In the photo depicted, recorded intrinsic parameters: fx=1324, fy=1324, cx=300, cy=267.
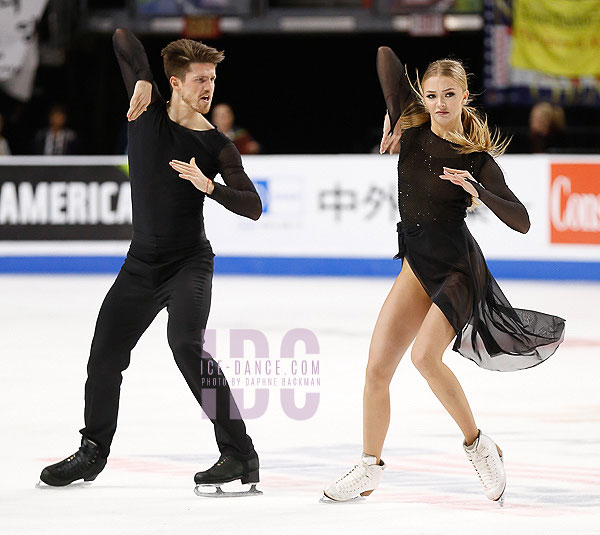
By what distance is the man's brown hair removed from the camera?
4.43 m

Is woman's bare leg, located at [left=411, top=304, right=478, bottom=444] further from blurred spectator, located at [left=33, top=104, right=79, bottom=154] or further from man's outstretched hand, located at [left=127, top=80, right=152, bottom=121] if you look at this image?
blurred spectator, located at [left=33, top=104, right=79, bottom=154]

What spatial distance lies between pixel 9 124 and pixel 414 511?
13.5 metres

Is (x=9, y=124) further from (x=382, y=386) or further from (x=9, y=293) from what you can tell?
(x=382, y=386)

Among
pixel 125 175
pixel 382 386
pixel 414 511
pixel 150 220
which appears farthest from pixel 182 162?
pixel 125 175

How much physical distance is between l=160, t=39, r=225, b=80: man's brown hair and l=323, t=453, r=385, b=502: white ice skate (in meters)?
1.43

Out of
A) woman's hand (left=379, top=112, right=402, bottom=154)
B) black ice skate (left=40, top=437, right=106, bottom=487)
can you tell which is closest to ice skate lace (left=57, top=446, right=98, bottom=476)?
black ice skate (left=40, top=437, right=106, bottom=487)

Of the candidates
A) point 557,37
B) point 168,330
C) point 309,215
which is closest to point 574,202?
point 309,215

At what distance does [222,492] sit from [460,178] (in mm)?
1326

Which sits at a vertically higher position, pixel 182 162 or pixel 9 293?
pixel 182 162

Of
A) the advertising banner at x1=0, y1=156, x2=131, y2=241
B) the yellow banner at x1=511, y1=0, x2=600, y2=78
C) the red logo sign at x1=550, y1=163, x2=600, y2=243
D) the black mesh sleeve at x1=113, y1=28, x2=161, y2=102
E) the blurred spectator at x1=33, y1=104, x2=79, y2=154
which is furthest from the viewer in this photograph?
the yellow banner at x1=511, y1=0, x2=600, y2=78

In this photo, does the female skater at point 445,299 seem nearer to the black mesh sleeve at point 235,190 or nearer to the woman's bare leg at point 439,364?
the woman's bare leg at point 439,364

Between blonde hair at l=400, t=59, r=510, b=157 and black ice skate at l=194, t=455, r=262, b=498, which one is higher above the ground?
blonde hair at l=400, t=59, r=510, b=157

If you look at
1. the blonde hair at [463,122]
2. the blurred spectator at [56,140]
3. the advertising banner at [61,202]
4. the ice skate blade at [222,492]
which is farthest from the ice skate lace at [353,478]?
the blurred spectator at [56,140]

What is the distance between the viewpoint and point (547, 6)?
49.4 feet
